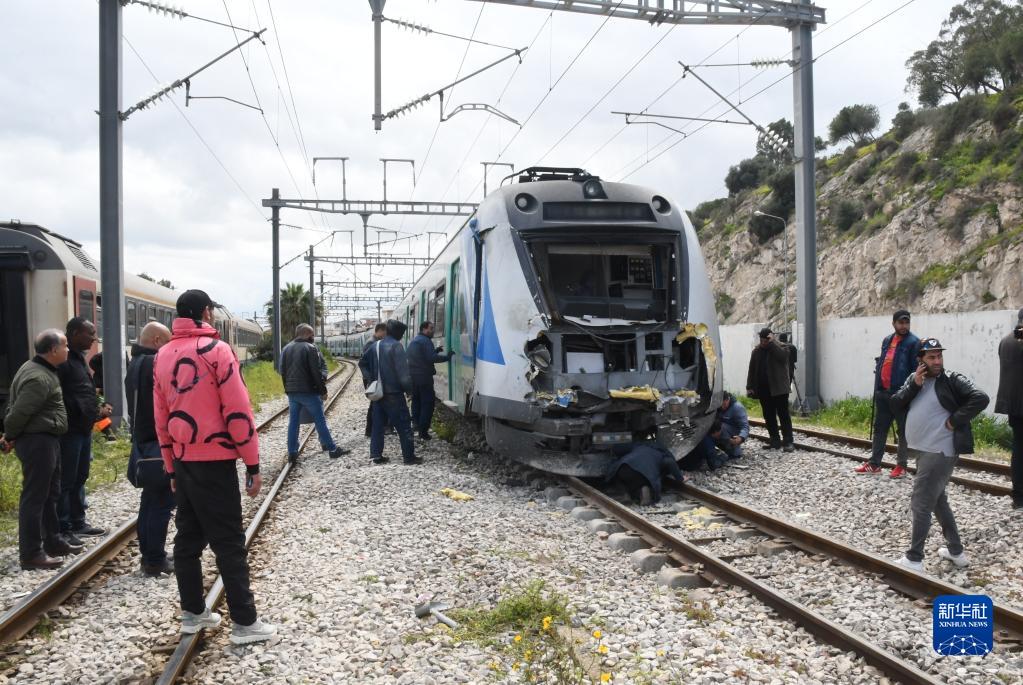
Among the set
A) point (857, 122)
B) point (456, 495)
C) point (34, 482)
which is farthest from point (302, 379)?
point (857, 122)

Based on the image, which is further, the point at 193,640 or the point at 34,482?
the point at 34,482

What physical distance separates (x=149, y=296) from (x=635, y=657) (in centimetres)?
1849

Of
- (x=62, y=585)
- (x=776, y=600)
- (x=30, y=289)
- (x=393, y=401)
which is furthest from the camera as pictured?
(x=30, y=289)

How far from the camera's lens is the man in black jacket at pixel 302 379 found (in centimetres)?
1080

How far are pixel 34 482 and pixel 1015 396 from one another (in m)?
7.94

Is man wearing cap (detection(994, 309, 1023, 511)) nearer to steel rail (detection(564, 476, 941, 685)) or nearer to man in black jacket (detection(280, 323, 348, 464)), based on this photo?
steel rail (detection(564, 476, 941, 685))

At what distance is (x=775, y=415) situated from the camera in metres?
11.4

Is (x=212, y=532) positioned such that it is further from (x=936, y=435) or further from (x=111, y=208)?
(x=111, y=208)

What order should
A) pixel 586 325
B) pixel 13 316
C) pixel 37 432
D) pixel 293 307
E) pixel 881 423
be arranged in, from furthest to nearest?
pixel 293 307
pixel 13 316
pixel 881 423
pixel 586 325
pixel 37 432

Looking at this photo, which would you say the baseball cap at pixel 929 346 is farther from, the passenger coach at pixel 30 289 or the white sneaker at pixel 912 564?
the passenger coach at pixel 30 289

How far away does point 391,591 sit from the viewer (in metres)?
5.44

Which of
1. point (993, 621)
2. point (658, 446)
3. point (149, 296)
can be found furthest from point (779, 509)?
point (149, 296)

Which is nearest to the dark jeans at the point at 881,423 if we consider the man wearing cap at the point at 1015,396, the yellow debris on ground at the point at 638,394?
the man wearing cap at the point at 1015,396

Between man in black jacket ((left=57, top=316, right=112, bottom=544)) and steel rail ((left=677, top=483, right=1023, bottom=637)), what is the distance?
5.37m
